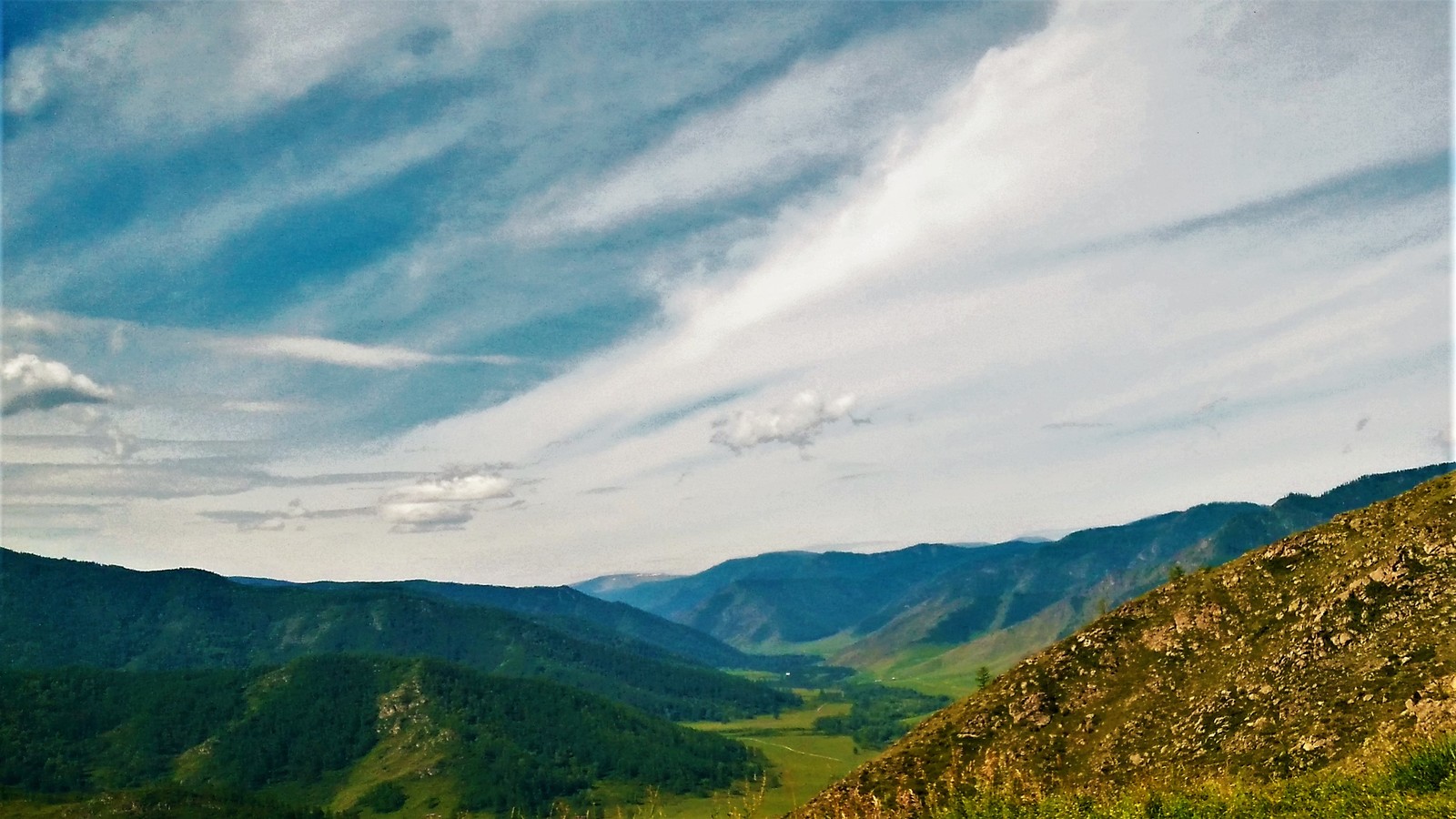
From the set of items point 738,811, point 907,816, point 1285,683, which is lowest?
point 1285,683

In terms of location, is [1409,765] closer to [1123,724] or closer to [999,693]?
[1123,724]

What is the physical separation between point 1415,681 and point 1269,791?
3916 centimetres

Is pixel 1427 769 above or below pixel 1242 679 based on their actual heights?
above

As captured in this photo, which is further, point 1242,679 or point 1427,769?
point 1242,679

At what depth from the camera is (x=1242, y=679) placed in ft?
235

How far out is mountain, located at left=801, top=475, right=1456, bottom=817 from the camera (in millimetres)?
55344

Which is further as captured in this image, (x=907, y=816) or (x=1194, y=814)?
(x=907, y=816)

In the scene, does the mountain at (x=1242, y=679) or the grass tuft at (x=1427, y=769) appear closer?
the grass tuft at (x=1427, y=769)

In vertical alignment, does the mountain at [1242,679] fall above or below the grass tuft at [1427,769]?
below

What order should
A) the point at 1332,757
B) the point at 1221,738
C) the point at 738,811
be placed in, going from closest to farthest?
the point at 738,811 → the point at 1332,757 → the point at 1221,738

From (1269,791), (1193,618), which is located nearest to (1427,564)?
(1193,618)

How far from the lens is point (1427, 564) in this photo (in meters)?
67.7

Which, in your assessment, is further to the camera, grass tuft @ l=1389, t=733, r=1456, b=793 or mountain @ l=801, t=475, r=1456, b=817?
mountain @ l=801, t=475, r=1456, b=817

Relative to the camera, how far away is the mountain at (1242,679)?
182 ft
